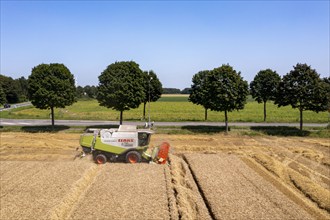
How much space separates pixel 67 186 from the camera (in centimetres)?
1723

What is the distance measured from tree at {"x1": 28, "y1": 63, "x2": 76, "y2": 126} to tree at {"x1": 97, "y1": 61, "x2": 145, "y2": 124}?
401cm

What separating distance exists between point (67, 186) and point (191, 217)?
7021 millimetres

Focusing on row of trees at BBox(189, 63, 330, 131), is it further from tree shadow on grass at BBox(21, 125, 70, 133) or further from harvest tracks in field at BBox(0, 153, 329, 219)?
tree shadow on grass at BBox(21, 125, 70, 133)

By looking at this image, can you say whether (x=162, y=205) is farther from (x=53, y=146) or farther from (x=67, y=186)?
(x=53, y=146)

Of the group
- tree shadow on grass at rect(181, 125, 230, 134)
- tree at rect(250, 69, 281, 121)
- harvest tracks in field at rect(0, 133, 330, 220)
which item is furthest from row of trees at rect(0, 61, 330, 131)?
harvest tracks in field at rect(0, 133, 330, 220)

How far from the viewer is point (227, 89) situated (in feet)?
123

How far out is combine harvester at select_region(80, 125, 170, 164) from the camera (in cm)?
2298

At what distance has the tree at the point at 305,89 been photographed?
37.1 metres

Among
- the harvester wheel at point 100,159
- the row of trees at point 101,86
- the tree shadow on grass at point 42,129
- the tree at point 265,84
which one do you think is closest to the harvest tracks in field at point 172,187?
the harvester wheel at point 100,159

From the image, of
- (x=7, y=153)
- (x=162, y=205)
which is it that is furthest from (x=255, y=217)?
(x=7, y=153)

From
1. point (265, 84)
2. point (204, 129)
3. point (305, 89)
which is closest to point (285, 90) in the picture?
point (305, 89)

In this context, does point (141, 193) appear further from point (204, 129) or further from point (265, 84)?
point (265, 84)

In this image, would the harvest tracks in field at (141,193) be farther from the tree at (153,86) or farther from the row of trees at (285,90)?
the tree at (153,86)

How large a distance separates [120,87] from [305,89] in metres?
20.7
